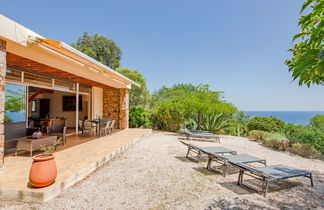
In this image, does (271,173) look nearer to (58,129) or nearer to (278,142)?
(278,142)

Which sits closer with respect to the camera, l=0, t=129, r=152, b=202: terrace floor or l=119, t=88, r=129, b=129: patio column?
l=0, t=129, r=152, b=202: terrace floor

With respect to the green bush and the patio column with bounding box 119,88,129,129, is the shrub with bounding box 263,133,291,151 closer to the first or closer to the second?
the green bush

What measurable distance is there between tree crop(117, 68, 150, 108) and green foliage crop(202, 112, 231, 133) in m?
9.58

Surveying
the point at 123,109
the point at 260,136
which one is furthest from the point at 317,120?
the point at 123,109

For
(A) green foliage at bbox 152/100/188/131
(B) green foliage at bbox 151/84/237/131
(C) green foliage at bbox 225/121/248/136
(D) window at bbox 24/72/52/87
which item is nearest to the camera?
(D) window at bbox 24/72/52/87

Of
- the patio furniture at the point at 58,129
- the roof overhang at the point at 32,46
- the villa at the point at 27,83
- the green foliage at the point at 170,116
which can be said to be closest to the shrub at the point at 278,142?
the green foliage at the point at 170,116

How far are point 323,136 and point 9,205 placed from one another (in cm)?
1132

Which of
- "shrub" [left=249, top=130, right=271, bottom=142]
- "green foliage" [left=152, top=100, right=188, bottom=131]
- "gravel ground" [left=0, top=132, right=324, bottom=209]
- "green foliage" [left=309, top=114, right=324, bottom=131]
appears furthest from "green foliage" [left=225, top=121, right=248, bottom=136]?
"gravel ground" [left=0, top=132, right=324, bottom=209]

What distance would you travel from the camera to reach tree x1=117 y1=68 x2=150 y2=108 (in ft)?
64.3

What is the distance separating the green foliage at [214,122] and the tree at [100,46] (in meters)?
19.9

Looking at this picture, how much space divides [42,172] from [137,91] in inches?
711

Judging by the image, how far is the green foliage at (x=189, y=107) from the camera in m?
10.0

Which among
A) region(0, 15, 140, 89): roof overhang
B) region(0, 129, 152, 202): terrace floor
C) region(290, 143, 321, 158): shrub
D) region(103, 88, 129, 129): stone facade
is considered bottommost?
region(290, 143, 321, 158): shrub

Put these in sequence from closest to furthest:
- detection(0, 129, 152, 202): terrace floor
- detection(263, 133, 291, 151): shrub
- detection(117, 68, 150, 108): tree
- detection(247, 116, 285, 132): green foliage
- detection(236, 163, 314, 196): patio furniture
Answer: detection(0, 129, 152, 202): terrace floor, detection(236, 163, 314, 196): patio furniture, detection(263, 133, 291, 151): shrub, detection(247, 116, 285, 132): green foliage, detection(117, 68, 150, 108): tree
